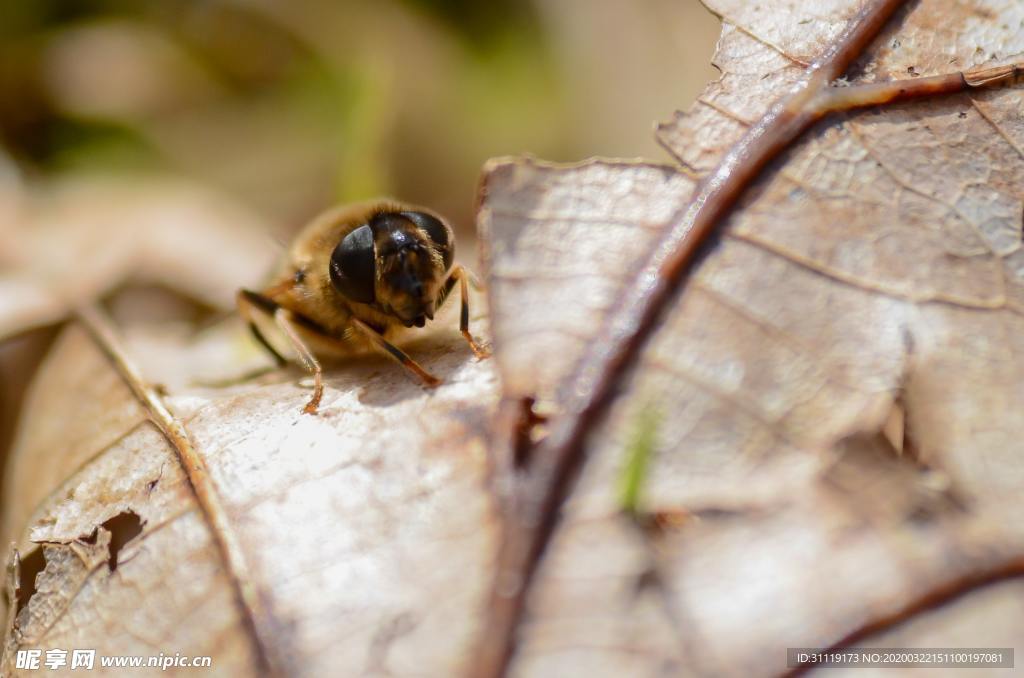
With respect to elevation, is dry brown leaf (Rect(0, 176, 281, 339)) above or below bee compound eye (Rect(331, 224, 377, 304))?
below

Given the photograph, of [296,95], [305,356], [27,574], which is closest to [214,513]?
[27,574]

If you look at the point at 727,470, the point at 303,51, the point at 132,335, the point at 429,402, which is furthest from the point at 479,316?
the point at 303,51

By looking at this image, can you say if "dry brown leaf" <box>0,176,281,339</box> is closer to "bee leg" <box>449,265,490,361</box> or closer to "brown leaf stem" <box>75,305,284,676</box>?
"brown leaf stem" <box>75,305,284,676</box>

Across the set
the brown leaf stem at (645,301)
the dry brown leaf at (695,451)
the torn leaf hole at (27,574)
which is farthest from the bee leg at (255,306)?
the brown leaf stem at (645,301)

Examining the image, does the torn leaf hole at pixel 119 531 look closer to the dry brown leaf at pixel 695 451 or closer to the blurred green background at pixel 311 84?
the dry brown leaf at pixel 695 451

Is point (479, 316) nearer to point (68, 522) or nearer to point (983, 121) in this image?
point (68, 522)

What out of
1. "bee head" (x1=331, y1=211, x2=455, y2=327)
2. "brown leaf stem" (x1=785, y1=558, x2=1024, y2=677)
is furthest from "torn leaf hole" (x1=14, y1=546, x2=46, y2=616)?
"brown leaf stem" (x1=785, y1=558, x2=1024, y2=677)

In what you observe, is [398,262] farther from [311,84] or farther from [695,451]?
[311,84]
